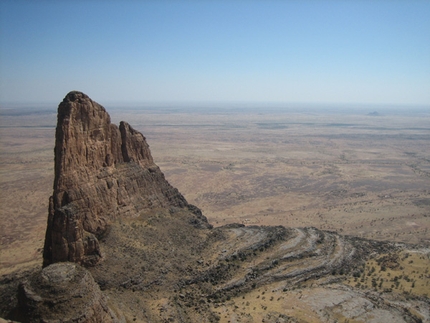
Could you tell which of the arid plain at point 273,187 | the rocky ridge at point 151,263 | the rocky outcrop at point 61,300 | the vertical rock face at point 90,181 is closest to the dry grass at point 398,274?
the rocky ridge at point 151,263

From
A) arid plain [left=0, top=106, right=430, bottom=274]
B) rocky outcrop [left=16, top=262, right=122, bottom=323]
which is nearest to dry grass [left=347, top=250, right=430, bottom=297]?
arid plain [left=0, top=106, right=430, bottom=274]

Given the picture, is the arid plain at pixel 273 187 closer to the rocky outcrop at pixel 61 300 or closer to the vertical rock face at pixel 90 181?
the vertical rock face at pixel 90 181

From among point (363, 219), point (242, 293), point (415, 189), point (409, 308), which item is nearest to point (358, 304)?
point (409, 308)

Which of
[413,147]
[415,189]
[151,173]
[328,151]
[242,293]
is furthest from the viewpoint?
[413,147]

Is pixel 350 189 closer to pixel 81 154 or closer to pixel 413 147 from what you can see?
pixel 81 154

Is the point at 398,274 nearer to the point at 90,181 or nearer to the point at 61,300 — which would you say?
the point at 61,300
